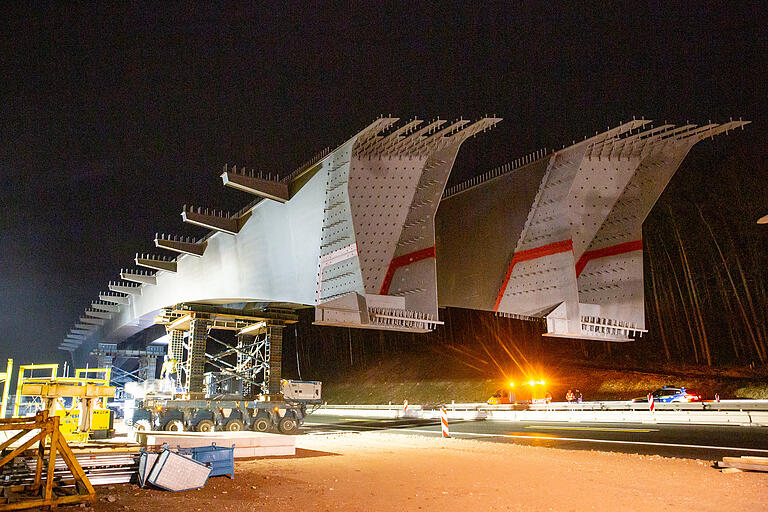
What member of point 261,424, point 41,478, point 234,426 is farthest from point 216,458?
point 261,424

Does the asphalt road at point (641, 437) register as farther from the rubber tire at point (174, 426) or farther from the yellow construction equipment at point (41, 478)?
the yellow construction equipment at point (41, 478)

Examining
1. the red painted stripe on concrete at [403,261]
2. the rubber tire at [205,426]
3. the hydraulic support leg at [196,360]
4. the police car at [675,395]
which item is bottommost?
the rubber tire at [205,426]

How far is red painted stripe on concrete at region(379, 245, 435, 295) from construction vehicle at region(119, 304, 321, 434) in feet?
28.4

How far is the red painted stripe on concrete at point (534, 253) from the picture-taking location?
61.6ft

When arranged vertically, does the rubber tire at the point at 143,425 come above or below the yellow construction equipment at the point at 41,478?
below

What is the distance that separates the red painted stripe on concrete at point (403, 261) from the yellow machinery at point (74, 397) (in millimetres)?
8129

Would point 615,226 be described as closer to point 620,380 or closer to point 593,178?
point 593,178

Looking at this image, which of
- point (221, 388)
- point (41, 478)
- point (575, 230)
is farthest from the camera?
point (221, 388)

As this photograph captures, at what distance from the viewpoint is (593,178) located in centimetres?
1872

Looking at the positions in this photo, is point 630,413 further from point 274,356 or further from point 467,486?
point 467,486

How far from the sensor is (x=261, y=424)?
2336cm

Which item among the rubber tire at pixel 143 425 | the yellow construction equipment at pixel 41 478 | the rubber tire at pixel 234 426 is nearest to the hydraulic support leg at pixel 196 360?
the rubber tire at pixel 234 426

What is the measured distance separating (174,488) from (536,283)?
14.0 metres

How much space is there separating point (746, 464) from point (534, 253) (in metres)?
10.7
